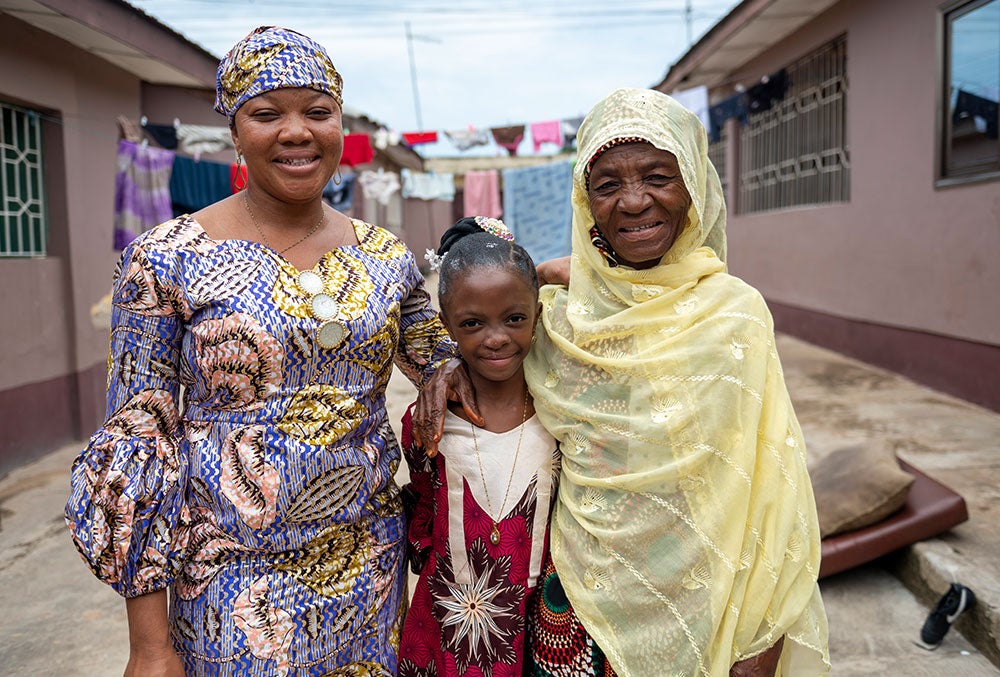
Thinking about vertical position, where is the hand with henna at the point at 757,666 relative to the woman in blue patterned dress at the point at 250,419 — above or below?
below

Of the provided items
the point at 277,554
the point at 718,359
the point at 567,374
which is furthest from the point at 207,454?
the point at 718,359

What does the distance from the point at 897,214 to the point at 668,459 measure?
19.6ft

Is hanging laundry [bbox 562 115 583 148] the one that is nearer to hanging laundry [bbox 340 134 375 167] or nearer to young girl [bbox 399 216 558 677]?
hanging laundry [bbox 340 134 375 167]

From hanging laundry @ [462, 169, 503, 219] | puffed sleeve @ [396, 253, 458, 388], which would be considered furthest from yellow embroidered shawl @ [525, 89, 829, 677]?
hanging laundry @ [462, 169, 503, 219]

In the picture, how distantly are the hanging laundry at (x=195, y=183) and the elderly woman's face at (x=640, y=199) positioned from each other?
590 centimetres

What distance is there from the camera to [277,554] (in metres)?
1.48

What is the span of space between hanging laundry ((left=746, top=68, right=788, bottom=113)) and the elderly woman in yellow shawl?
725 centimetres

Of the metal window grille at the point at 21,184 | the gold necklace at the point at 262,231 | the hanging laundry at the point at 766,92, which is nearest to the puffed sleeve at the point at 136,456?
the gold necklace at the point at 262,231

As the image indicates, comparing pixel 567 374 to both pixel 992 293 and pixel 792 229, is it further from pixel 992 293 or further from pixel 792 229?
pixel 792 229

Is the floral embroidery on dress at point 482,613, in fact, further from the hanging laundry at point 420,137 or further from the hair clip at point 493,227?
the hanging laundry at point 420,137

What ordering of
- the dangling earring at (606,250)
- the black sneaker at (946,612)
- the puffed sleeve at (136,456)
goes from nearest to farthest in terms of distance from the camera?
the puffed sleeve at (136,456) → the dangling earring at (606,250) → the black sneaker at (946,612)

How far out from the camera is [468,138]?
35.5ft

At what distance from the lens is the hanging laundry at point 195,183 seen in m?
6.77

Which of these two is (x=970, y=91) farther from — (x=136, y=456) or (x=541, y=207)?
(x=136, y=456)
